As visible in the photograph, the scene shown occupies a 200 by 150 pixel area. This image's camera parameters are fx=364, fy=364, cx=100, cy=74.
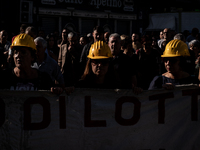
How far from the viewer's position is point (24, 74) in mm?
4254

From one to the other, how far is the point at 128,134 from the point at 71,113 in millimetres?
747

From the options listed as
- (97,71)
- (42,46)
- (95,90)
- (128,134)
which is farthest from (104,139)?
(42,46)

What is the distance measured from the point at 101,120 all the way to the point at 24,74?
42.7 inches

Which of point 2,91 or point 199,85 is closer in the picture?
point 2,91

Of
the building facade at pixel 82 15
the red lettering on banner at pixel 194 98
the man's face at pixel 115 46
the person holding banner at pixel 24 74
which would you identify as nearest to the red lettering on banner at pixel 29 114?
the person holding banner at pixel 24 74

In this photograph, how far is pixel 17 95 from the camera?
4.25 metres

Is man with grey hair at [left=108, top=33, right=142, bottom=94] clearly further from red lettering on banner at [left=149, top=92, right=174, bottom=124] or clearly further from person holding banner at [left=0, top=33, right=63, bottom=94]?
person holding banner at [left=0, top=33, right=63, bottom=94]

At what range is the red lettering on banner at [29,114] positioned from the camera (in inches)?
168

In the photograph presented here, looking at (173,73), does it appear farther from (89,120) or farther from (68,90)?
(68,90)

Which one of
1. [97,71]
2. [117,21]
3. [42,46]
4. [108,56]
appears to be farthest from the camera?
[117,21]

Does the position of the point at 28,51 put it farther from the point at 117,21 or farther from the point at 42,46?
the point at 117,21

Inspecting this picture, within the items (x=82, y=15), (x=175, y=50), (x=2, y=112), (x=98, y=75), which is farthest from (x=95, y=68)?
(x=82, y=15)

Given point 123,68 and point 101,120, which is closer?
point 101,120

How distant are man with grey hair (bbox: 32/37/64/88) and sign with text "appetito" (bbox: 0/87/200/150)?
981 millimetres
